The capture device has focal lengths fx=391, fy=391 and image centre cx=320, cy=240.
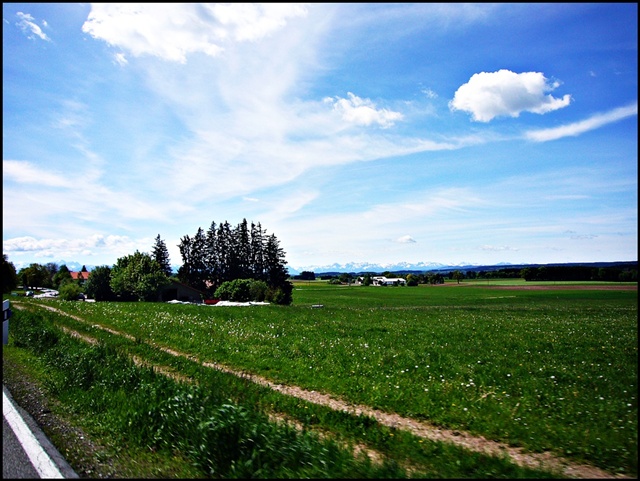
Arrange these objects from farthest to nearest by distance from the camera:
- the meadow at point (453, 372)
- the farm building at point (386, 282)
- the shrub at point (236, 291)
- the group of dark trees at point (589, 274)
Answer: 1. the farm building at point (386, 282)
2. the shrub at point (236, 291)
3. the group of dark trees at point (589, 274)
4. the meadow at point (453, 372)

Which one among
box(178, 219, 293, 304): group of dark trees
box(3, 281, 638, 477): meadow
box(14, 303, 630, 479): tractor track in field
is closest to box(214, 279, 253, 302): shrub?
box(178, 219, 293, 304): group of dark trees

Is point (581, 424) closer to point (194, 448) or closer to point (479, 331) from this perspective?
point (194, 448)

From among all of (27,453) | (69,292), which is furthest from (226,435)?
(69,292)

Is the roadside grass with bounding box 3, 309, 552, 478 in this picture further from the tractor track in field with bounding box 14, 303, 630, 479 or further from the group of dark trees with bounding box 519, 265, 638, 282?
the group of dark trees with bounding box 519, 265, 638, 282

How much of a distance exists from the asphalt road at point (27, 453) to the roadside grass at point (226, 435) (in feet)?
2.46

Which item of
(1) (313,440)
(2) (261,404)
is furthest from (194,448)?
(2) (261,404)

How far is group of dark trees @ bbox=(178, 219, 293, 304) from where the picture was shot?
312 ft

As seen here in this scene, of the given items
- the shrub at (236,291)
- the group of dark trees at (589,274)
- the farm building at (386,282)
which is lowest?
the farm building at (386,282)

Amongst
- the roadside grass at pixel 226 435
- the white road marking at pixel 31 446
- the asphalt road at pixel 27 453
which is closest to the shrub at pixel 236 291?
the roadside grass at pixel 226 435

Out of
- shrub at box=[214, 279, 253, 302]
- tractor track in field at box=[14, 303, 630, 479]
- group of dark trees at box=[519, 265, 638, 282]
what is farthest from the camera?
shrub at box=[214, 279, 253, 302]

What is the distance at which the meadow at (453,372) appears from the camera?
6.74 metres

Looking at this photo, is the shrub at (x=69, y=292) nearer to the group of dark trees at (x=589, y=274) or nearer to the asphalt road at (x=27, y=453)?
the asphalt road at (x=27, y=453)

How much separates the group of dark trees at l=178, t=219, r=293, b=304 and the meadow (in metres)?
75.2

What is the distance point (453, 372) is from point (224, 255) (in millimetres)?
91953
